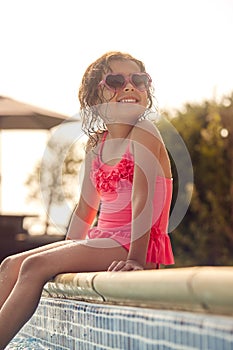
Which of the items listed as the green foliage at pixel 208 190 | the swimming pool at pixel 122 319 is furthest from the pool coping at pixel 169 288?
the green foliage at pixel 208 190

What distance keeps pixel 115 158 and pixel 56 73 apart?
37.8 ft

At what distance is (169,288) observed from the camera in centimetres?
215

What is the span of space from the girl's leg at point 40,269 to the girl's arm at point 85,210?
1.69 ft

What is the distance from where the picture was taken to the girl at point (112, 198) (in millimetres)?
3158

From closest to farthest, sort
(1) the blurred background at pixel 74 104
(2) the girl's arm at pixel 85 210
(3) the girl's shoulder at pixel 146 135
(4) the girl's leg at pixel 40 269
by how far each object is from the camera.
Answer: (4) the girl's leg at pixel 40 269 → (3) the girl's shoulder at pixel 146 135 → (2) the girl's arm at pixel 85 210 → (1) the blurred background at pixel 74 104

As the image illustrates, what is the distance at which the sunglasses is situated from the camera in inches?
139

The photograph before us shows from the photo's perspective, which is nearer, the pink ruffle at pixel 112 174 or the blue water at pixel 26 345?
the pink ruffle at pixel 112 174

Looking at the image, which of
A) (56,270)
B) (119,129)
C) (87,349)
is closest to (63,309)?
(56,270)

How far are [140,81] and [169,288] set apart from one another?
5.07 ft

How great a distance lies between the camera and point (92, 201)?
12.6ft

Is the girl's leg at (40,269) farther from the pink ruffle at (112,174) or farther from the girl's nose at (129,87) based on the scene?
the girl's nose at (129,87)

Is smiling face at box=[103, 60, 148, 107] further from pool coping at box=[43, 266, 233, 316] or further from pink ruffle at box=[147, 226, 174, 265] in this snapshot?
pool coping at box=[43, 266, 233, 316]

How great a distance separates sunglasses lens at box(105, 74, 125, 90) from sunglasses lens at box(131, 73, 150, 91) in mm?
45

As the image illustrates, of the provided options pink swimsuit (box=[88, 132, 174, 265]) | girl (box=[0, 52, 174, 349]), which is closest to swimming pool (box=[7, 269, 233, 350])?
girl (box=[0, 52, 174, 349])
